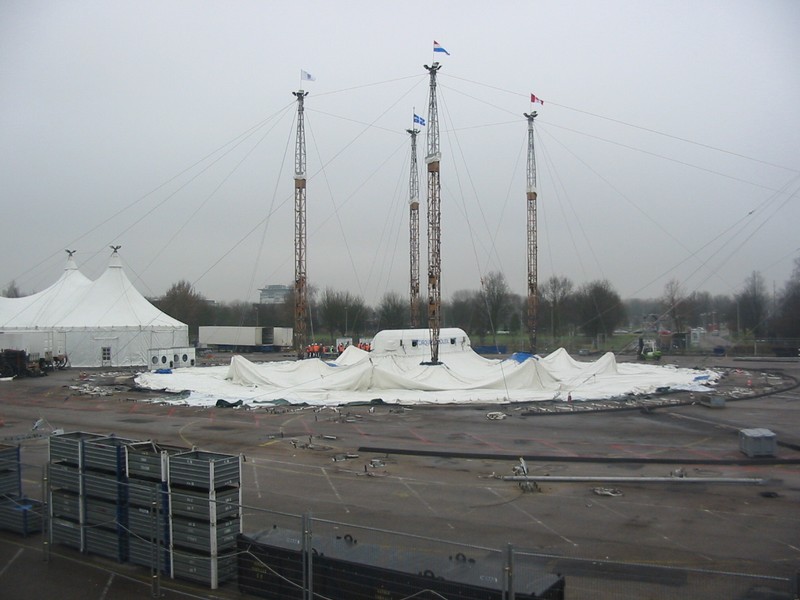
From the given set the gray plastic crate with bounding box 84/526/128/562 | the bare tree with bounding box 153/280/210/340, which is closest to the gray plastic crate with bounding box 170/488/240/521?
the gray plastic crate with bounding box 84/526/128/562

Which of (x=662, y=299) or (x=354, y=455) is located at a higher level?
(x=662, y=299)

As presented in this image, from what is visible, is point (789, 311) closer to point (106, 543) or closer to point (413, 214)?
point (413, 214)

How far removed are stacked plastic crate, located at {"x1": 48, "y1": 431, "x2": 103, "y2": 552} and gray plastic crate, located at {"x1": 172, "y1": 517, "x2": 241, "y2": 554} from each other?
2.26 meters

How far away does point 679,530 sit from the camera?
12.3m

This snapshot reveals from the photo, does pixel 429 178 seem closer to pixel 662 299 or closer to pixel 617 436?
pixel 617 436

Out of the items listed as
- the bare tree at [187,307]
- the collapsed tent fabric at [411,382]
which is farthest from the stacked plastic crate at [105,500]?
the bare tree at [187,307]

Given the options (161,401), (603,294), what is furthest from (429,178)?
(603,294)

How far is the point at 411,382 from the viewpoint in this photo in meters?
37.4

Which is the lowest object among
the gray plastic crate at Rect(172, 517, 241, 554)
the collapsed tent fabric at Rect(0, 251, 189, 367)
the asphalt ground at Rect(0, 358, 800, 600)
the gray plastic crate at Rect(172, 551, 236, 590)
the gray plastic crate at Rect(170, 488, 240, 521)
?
the asphalt ground at Rect(0, 358, 800, 600)

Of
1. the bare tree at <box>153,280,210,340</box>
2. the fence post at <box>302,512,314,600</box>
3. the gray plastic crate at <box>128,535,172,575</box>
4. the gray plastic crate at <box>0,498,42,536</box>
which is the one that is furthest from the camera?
the bare tree at <box>153,280,210,340</box>

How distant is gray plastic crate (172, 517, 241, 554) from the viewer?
972 centimetres

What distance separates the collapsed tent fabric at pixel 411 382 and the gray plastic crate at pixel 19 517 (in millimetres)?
20828

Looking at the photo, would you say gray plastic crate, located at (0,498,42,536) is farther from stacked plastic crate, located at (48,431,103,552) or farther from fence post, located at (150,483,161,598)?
fence post, located at (150,483,161,598)

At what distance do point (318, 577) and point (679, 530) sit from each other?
291 inches
